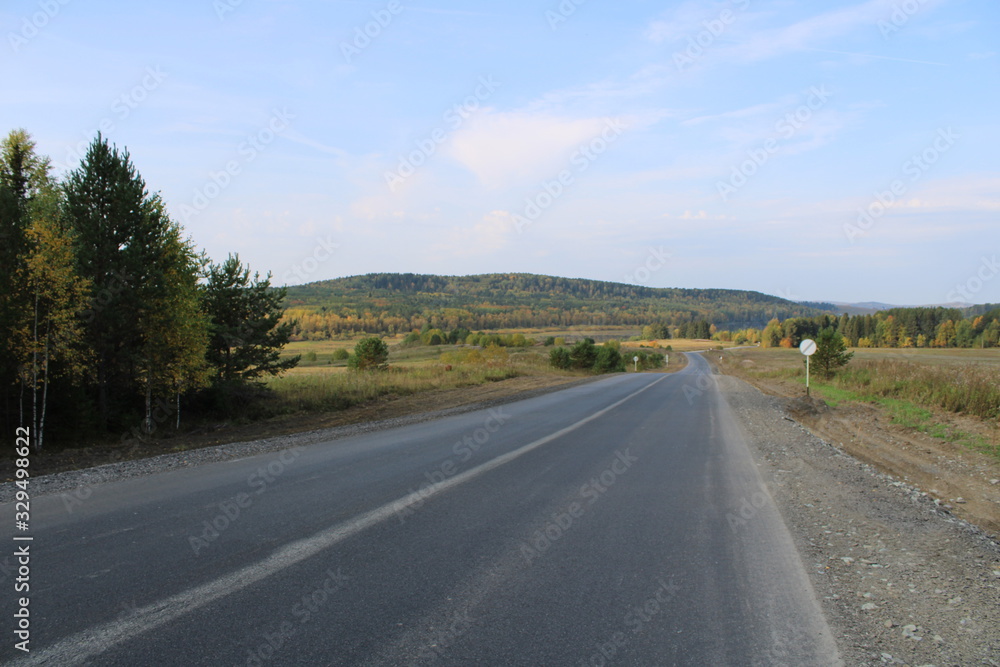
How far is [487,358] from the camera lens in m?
46.8

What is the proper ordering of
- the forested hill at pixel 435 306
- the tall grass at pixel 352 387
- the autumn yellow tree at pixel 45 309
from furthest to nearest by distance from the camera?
the forested hill at pixel 435 306, the tall grass at pixel 352 387, the autumn yellow tree at pixel 45 309

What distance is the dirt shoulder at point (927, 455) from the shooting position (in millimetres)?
7668

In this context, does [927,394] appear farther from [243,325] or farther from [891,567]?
[243,325]

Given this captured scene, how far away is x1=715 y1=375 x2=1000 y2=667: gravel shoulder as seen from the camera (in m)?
3.48

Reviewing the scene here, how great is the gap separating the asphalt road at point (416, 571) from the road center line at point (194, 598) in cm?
1

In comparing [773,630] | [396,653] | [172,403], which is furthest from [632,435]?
[172,403]

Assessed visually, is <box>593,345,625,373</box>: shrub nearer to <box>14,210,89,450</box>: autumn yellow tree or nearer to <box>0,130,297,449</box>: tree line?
<box>0,130,297,449</box>: tree line

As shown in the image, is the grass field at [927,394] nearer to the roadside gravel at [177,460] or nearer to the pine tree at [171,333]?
the roadside gravel at [177,460]

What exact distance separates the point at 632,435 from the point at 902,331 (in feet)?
370

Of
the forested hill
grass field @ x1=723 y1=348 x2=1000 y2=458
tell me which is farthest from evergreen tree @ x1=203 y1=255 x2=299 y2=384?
the forested hill

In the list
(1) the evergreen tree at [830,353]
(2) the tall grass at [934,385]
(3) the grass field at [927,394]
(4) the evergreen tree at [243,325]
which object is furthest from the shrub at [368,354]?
(2) the tall grass at [934,385]
